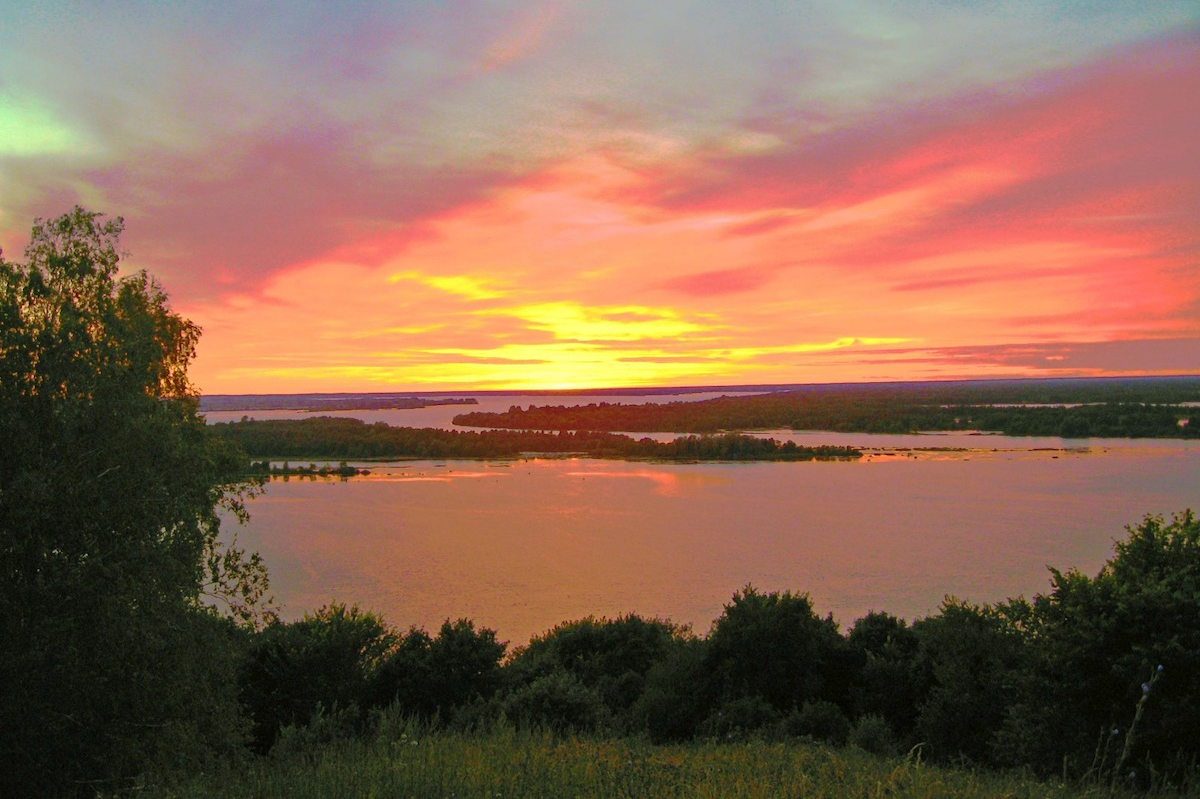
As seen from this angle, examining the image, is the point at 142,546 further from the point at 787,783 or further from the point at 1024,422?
the point at 1024,422

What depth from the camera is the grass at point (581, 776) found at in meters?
5.56

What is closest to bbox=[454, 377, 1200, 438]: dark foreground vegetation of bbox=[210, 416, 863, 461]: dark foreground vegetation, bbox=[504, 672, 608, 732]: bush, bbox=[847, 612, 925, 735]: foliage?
bbox=[210, 416, 863, 461]: dark foreground vegetation

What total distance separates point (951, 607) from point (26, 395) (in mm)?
14160

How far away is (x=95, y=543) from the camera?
31.6 ft

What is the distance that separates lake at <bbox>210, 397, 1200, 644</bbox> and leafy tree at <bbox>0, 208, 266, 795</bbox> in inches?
464

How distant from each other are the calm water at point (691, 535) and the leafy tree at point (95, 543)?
38.8ft

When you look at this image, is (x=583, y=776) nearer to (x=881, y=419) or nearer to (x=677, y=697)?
(x=677, y=697)

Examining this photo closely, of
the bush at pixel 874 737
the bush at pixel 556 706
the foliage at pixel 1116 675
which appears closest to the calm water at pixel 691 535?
the bush at pixel 556 706

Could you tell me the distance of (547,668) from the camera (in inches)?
574

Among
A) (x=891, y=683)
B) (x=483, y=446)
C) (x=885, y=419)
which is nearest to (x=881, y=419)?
(x=885, y=419)

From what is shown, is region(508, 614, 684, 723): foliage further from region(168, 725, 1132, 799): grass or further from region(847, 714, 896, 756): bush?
region(168, 725, 1132, 799): grass

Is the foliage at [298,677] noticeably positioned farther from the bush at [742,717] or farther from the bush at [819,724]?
the bush at [819,724]

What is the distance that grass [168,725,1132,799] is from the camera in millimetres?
5562

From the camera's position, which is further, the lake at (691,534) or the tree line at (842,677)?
the lake at (691,534)
